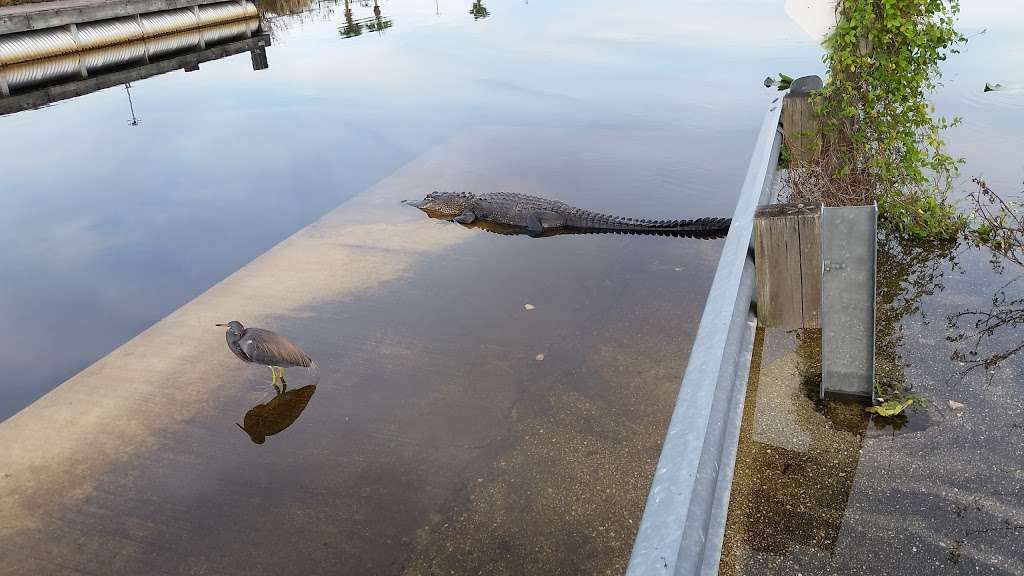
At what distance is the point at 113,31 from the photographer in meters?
17.8

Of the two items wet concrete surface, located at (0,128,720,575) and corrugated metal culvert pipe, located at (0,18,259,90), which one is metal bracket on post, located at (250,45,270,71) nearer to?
corrugated metal culvert pipe, located at (0,18,259,90)

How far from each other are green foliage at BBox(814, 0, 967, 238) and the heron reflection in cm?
416

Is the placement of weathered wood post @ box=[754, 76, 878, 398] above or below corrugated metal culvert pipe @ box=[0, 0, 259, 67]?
below

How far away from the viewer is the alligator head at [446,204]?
25.3ft

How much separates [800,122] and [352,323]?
3.89m

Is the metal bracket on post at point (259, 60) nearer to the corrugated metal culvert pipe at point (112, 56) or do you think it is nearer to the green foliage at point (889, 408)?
the corrugated metal culvert pipe at point (112, 56)

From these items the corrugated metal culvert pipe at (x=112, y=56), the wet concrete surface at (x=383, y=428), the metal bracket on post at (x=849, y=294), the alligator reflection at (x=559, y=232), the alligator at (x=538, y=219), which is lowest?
the wet concrete surface at (x=383, y=428)

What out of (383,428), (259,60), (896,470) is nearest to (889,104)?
(896,470)

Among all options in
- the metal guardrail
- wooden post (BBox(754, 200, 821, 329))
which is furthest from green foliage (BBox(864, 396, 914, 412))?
the metal guardrail

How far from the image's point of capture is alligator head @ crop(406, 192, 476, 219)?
7.71 meters

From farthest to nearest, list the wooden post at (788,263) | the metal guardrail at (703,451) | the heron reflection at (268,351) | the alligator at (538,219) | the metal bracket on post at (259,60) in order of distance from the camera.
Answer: the metal bracket on post at (259,60) < the alligator at (538,219) < the heron reflection at (268,351) < the wooden post at (788,263) < the metal guardrail at (703,451)

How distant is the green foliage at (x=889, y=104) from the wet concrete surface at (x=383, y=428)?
4.70 feet

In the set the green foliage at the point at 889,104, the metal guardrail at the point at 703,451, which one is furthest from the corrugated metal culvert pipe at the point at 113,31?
the metal guardrail at the point at 703,451

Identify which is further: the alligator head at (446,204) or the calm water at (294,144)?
the alligator head at (446,204)
